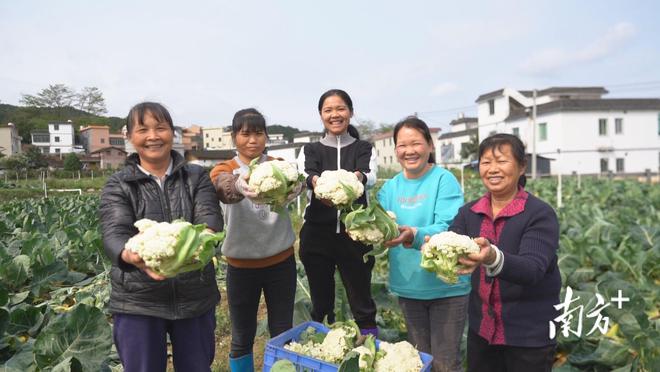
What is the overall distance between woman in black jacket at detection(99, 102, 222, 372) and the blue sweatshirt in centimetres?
137

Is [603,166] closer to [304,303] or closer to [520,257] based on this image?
[304,303]

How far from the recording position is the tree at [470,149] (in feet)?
159

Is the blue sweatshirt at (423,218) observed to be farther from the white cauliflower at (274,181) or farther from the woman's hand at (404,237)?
the white cauliflower at (274,181)

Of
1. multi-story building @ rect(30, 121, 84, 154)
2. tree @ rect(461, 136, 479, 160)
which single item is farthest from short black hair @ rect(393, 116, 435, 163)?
multi-story building @ rect(30, 121, 84, 154)

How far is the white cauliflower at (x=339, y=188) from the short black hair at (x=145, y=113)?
1.04 m

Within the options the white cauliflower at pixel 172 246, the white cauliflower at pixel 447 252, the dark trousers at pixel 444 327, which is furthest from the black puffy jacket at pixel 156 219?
the dark trousers at pixel 444 327

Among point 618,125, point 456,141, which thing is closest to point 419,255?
point 618,125

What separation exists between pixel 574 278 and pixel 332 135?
4082 millimetres

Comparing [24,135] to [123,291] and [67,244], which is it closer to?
[67,244]

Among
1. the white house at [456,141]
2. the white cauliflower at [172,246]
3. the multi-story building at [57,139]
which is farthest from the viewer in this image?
the multi-story building at [57,139]

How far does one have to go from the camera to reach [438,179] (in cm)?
329

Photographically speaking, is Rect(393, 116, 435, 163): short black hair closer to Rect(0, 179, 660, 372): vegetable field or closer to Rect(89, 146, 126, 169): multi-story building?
Rect(0, 179, 660, 372): vegetable field

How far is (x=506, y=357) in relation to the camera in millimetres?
2873

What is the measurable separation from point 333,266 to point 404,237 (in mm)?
941
